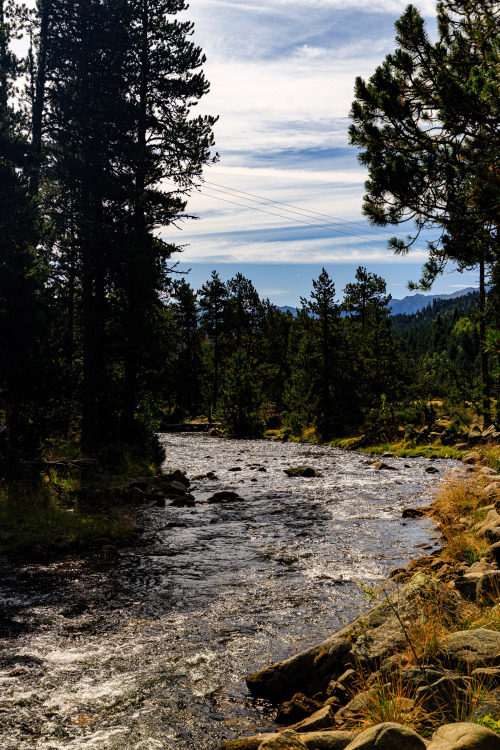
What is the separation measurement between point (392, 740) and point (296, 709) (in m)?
2.18

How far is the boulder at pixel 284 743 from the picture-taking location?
Result: 12.5ft

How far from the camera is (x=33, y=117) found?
21547 millimetres

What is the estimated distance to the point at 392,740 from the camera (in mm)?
3277

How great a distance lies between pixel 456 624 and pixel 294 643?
7.27 feet

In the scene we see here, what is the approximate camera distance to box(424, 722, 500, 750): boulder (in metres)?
3.05

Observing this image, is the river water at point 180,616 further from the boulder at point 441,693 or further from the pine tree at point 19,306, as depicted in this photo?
the pine tree at point 19,306

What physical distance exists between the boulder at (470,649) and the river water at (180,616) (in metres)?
1.88

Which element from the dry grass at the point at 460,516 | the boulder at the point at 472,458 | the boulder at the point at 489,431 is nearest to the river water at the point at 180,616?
the dry grass at the point at 460,516

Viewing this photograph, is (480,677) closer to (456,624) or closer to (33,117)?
(456,624)

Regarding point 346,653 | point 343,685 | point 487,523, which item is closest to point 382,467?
point 487,523

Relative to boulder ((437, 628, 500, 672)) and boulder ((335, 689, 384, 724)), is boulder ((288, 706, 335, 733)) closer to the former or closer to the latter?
boulder ((335, 689, 384, 724))

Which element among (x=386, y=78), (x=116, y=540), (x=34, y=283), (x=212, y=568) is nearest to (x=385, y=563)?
(x=212, y=568)

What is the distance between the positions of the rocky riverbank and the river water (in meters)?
0.59

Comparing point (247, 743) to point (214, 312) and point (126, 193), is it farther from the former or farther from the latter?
point (214, 312)
